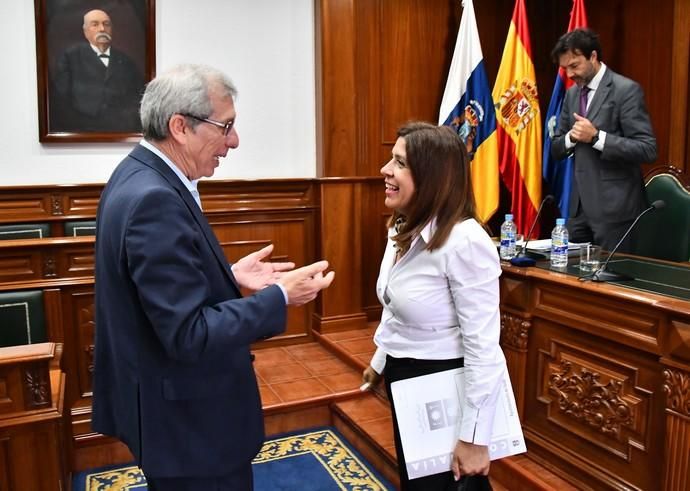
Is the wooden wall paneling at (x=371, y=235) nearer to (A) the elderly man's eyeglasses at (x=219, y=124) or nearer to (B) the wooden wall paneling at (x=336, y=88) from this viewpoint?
(B) the wooden wall paneling at (x=336, y=88)

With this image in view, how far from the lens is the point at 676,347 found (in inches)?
69.2

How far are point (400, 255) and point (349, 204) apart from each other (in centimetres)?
241

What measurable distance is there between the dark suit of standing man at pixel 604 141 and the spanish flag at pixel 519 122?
895mm

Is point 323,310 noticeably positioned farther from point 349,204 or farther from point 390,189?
point 390,189

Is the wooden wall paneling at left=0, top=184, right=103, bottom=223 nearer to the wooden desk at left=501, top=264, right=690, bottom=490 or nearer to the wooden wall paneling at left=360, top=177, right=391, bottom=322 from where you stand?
the wooden wall paneling at left=360, top=177, right=391, bottom=322

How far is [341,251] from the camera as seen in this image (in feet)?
13.3

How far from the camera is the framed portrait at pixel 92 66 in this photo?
3.55 m

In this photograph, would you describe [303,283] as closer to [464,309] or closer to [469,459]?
[464,309]

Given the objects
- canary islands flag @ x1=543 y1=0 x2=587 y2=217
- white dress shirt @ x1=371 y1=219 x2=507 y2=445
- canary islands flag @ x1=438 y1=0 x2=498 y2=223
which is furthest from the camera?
canary islands flag @ x1=438 y1=0 x2=498 y2=223

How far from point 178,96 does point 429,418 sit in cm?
93

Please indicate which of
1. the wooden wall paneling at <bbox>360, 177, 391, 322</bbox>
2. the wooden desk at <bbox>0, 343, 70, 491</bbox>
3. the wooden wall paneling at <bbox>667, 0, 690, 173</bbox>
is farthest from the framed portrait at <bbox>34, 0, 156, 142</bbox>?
the wooden wall paneling at <bbox>667, 0, 690, 173</bbox>

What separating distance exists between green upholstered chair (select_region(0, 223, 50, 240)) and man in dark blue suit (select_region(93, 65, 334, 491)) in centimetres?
251

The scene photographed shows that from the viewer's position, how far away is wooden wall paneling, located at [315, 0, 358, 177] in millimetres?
3865

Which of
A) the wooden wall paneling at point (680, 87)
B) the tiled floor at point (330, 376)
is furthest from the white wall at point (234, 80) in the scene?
the wooden wall paneling at point (680, 87)
